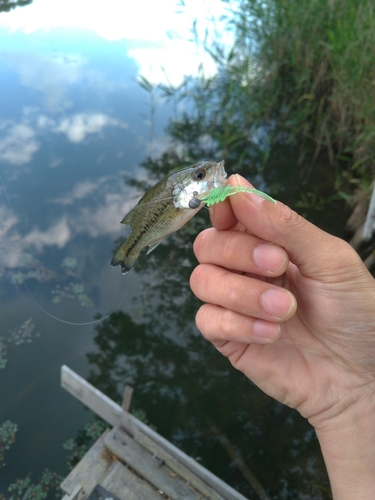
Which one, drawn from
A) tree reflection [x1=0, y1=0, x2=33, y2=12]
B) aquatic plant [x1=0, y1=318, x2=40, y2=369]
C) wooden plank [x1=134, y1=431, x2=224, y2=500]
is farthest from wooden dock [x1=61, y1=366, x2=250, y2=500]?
tree reflection [x1=0, y1=0, x2=33, y2=12]

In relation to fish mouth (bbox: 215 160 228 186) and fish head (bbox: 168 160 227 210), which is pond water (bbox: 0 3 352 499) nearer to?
fish head (bbox: 168 160 227 210)

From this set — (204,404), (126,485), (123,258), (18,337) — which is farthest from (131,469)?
(123,258)

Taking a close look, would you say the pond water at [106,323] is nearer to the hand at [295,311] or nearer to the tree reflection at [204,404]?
the tree reflection at [204,404]

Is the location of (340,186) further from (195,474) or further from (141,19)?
(141,19)

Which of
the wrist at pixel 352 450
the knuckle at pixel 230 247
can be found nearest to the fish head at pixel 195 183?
the knuckle at pixel 230 247

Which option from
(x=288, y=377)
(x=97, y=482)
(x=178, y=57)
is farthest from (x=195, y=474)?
(x=178, y=57)

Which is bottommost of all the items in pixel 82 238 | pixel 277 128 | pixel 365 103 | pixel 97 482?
A: pixel 97 482

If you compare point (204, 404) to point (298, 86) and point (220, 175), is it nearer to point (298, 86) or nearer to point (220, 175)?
point (220, 175)
